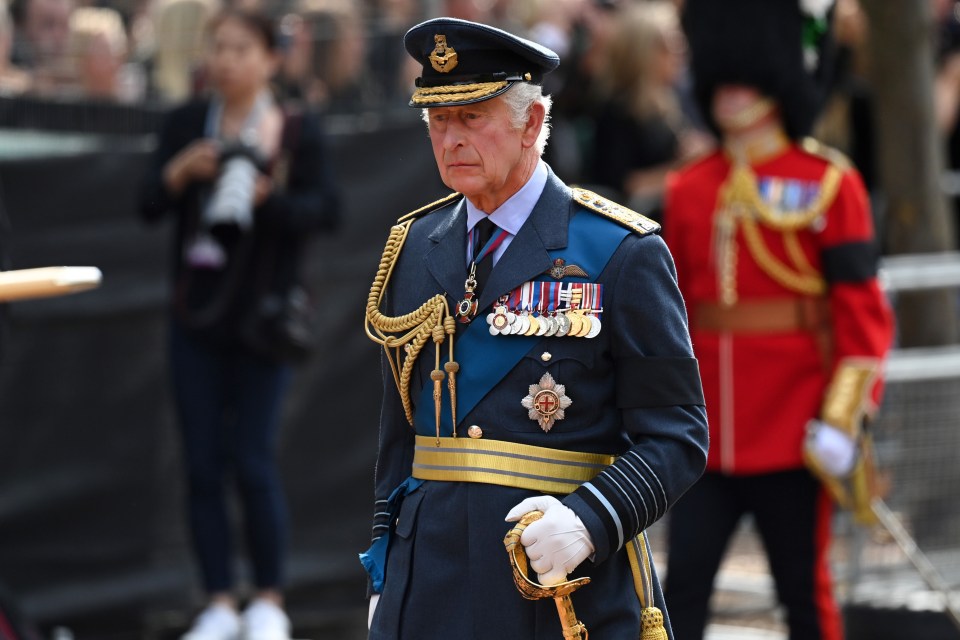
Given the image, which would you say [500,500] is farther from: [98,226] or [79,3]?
[79,3]

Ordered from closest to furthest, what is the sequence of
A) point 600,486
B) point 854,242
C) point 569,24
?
point 600,486
point 854,242
point 569,24

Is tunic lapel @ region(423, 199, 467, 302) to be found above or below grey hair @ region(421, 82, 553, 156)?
below

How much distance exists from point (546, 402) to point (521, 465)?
14 cm

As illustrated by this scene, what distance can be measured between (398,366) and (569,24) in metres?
6.42

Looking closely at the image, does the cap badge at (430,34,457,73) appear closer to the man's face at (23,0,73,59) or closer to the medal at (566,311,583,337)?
the medal at (566,311,583,337)

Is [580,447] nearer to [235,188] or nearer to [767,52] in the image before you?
[767,52]

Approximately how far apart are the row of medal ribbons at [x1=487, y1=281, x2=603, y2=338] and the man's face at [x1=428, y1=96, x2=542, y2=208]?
244 mm

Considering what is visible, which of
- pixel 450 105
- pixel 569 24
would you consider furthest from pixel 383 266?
pixel 569 24

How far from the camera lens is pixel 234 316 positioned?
637cm

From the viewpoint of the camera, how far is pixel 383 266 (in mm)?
3908

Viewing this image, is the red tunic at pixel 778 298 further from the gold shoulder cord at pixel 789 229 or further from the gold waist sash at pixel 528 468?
the gold waist sash at pixel 528 468

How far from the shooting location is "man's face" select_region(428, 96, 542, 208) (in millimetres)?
3596

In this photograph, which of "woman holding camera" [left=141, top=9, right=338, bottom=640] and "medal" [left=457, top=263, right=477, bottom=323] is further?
"woman holding camera" [left=141, top=9, right=338, bottom=640]

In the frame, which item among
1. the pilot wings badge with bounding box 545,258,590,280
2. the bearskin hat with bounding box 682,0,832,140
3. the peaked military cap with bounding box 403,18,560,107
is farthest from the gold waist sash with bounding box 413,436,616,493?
the bearskin hat with bounding box 682,0,832,140
